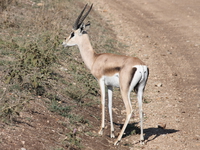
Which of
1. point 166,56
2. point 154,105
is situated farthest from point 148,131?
point 166,56

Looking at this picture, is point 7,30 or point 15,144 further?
point 7,30

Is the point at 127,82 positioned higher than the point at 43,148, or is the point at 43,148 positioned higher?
the point at 127,82

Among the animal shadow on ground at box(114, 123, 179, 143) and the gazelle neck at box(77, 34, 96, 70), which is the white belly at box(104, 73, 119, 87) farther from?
the animal shadow on ground at box(114, 123, 179, 143)

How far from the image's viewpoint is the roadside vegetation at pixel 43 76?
5211 millimetres

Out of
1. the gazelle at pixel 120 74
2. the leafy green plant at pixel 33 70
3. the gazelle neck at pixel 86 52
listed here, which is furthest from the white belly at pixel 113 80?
the leafy green plant at pixel 33 70

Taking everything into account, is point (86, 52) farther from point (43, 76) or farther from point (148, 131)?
point (148, 131)

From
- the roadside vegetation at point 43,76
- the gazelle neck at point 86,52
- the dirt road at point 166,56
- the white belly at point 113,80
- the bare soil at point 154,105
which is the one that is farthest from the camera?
the gazelle neck at point 86,52

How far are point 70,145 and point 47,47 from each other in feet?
A: 12.4

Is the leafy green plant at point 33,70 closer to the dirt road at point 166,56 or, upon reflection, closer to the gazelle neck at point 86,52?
the gazelle neck at point 86,52

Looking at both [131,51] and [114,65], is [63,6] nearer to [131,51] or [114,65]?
[131,51]

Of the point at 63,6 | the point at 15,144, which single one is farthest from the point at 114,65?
the point at 63,6

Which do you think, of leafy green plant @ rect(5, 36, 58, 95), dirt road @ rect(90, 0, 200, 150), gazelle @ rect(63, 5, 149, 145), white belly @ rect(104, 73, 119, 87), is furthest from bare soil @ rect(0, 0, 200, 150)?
white belly @ rect(104, 73, 119, 87)

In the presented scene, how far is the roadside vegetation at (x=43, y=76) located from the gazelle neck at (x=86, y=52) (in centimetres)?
71

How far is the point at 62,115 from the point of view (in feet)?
18.6
